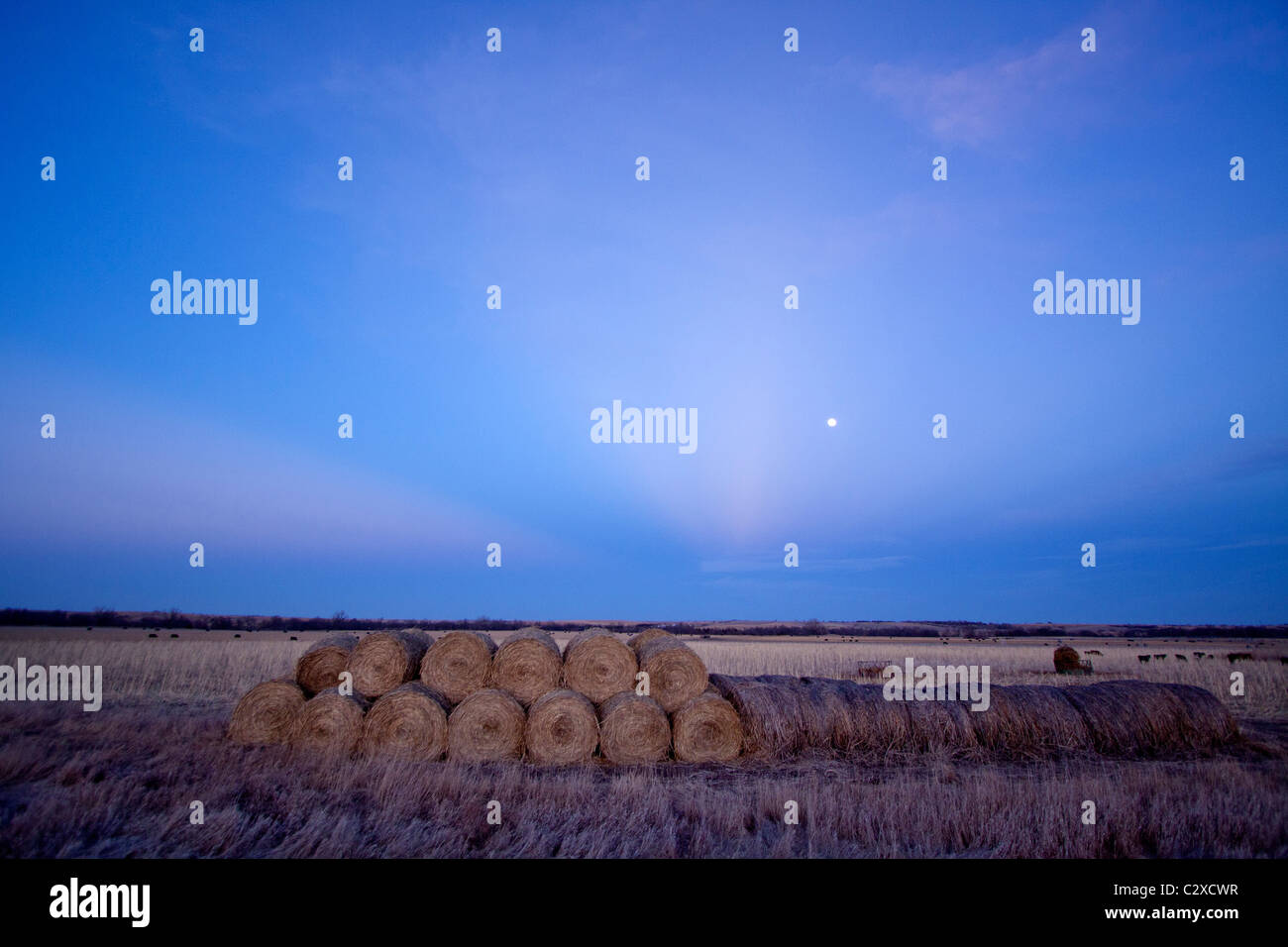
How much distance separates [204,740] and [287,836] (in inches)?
172

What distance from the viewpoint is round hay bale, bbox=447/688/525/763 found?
914 centimetres

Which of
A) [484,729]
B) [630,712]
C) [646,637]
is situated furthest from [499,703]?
[646,637]

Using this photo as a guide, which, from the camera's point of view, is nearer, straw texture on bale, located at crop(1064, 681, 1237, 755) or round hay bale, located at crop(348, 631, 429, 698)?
round hay bale, located at crop(348, 631, 429, 698)

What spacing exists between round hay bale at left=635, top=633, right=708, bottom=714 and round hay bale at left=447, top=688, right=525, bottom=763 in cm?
189

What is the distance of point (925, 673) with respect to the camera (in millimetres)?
11914

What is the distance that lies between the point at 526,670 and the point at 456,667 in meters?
0.93

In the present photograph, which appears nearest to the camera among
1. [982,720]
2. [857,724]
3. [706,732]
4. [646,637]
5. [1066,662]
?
[706,732]

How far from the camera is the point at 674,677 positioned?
10.2m

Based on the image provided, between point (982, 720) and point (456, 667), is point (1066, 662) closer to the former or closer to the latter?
point (982, 720)

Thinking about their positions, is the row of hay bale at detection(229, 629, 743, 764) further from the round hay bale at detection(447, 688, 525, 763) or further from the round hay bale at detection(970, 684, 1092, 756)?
the round hay bale at detection(970, 684, 1092, 756)

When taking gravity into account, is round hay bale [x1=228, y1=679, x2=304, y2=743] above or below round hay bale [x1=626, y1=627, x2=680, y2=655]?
below

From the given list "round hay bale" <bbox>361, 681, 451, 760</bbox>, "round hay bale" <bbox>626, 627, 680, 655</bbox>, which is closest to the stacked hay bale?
"round hay bale" <bbox>361, 681, 451, 760</bbox>

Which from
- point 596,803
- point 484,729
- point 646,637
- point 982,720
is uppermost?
point 646,637
